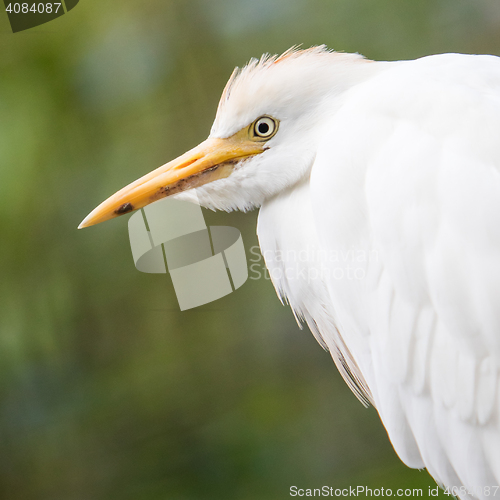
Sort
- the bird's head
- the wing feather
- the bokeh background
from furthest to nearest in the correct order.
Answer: the bokeh background → the bird's head → the wing feather

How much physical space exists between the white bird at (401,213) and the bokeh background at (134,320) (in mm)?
609

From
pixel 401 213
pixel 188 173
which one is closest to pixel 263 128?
→ pixel 188 173

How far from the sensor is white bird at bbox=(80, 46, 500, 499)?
0.48 m

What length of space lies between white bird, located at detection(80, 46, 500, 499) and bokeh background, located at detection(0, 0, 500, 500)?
2.00 feet

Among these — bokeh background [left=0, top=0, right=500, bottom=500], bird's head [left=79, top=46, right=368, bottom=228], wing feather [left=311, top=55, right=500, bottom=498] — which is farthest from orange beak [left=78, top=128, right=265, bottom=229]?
bokeh background [left=0, top=0, right=500, bottom=500]

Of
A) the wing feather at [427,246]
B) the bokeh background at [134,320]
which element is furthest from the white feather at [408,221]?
the bokeh background at [134,320]

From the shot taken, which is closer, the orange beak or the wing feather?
the wing feather

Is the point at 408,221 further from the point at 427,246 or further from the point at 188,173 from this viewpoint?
the point at 188,173

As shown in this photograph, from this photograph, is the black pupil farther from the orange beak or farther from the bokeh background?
the bokeh background

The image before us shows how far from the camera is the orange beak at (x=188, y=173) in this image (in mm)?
636

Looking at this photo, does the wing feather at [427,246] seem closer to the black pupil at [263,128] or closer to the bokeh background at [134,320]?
the black pupil at [263,128]

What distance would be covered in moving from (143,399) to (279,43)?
101 centimetres

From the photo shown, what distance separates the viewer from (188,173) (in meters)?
0.65

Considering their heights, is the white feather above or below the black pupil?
below
